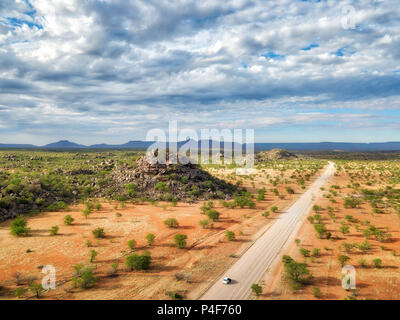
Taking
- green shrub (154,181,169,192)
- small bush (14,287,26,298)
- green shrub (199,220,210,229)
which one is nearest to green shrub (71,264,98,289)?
small bush (14,287,26,298)

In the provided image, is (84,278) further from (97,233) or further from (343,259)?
(343,259)

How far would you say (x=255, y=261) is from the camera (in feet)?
59.5

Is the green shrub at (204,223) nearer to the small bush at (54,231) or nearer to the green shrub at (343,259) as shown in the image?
the green shrub at (343,259)

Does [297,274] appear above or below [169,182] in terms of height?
below

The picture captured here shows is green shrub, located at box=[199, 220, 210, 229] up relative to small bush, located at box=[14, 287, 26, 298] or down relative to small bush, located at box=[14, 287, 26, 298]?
up

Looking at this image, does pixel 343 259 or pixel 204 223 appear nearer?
pixel 343 259

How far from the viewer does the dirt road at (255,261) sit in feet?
45.9

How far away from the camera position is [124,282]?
15.4 meters

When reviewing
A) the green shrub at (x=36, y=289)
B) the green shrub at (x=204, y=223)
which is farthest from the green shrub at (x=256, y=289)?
the green shrub at (x=36, y=289)

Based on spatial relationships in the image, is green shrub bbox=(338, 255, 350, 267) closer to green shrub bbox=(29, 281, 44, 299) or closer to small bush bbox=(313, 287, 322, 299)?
small bush bbox=(313, 287, 322, 299)

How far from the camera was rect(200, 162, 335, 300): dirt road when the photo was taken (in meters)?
14.0

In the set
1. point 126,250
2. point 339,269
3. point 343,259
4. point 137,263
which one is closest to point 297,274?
point 339,269
